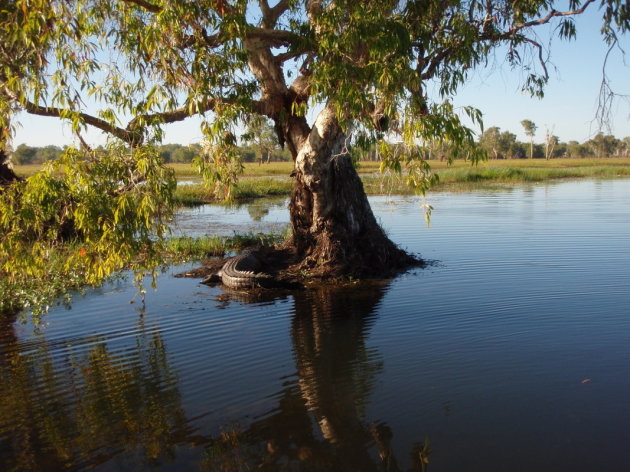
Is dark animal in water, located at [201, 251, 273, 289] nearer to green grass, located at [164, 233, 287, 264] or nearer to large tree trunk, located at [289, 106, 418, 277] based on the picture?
large tree trunk, located at [289, 106, 418, 277]

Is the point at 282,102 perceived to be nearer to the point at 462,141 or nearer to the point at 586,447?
the point at 462,141

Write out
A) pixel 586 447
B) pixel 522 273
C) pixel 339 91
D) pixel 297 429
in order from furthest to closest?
pixel 522 273, pixel 339 91, pixel 297 429, pixel 586 447

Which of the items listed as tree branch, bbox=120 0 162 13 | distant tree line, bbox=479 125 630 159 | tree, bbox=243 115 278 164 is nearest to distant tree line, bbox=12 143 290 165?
tree, bbox=243 115 278 164

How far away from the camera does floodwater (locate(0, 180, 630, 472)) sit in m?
4.37

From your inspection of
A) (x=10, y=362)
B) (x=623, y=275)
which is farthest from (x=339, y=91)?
(x=623, y=275)

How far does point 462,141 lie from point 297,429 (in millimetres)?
3478

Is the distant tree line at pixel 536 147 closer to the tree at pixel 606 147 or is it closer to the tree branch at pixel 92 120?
the tree at pixel 606 147

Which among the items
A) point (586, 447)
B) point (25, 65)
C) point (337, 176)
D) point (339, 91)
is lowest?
point (586, 447)

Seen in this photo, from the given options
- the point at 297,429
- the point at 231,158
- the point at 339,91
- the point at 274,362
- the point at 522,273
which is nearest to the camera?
the point at 297,429

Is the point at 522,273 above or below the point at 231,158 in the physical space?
below

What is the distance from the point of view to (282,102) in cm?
1016

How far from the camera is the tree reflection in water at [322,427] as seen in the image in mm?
4254

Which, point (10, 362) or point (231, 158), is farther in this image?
point (231, 158)

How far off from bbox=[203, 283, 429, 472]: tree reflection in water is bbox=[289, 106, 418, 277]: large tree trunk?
337 cm
